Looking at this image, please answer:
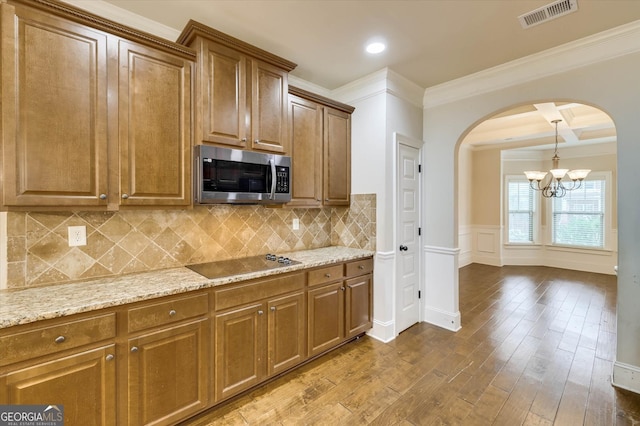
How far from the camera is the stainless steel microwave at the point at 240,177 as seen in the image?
7.02 feet

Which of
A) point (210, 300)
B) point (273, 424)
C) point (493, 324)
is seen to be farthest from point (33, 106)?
point (493, 324)

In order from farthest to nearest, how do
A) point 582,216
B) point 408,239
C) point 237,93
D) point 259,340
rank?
point 582,216, point 408,239, point 237,93, point 259,340

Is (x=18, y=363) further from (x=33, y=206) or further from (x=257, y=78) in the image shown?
(x=257, y=78)

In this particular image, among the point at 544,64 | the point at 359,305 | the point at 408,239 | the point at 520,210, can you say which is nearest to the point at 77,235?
the point at 359,305

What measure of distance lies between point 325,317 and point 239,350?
2.88 ft

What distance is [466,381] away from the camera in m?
2.39

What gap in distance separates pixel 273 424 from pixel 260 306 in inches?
30.2

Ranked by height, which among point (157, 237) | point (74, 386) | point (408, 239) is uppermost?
point (157, 237)

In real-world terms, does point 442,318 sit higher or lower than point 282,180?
lower

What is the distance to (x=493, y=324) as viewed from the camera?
→ 350 cm

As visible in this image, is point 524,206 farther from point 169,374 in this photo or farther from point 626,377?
point 169,374

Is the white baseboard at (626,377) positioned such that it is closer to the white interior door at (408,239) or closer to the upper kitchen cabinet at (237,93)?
the white interior door at (408,239)

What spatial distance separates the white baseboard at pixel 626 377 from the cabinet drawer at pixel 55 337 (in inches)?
145

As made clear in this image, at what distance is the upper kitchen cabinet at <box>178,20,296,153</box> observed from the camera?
2.15 m
